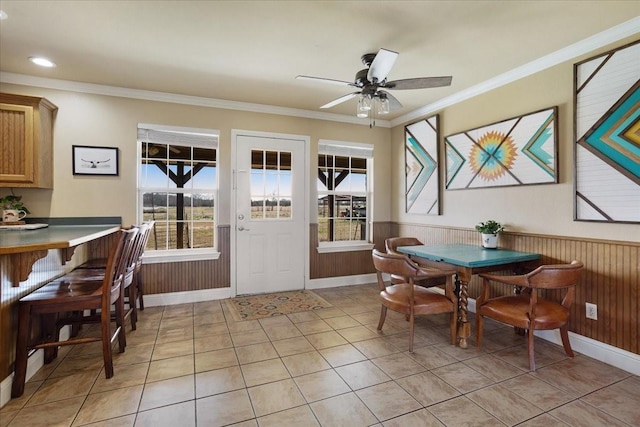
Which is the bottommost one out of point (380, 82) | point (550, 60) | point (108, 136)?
point (108, 136)

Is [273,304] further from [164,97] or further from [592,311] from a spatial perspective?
[592,311]

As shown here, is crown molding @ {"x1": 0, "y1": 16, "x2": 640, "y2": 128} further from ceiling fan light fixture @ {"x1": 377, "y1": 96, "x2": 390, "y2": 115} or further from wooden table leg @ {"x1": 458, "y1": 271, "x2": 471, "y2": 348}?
wooden table leg @ {"x1": 458, "y1": 271, "x2": 471, "y2": 348}

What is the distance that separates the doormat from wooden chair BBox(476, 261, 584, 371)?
6.17ft

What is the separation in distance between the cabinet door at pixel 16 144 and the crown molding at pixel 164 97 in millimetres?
469

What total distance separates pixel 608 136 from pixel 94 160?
4876mm

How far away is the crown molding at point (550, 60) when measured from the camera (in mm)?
2318

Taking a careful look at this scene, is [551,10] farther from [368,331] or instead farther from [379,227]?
[379,227]

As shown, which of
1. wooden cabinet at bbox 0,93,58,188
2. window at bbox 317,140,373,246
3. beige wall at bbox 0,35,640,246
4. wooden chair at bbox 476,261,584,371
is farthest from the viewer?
window at bbox 317,140,373,246

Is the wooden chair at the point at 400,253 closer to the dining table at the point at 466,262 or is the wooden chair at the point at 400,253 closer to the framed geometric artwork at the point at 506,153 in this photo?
the dining table at the point at 466,262

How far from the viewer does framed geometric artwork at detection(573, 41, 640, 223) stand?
2289 millimetres

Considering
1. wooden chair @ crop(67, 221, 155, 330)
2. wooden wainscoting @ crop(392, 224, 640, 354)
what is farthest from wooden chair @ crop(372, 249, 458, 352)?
wooden chair @ crop(67, 221, 155, 330)

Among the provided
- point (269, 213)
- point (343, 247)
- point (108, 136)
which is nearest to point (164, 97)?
point (108, 136)

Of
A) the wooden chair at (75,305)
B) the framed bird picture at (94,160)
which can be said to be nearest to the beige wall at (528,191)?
the wooden chair at (75,305)

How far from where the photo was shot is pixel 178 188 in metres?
3.90
